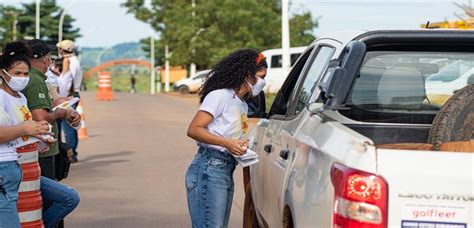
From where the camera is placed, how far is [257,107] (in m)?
7.54

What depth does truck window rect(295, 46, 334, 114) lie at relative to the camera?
6145 mm

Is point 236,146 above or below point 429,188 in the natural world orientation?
below

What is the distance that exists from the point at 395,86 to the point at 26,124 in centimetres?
223

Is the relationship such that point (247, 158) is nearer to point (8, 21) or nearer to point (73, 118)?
point (73, 118)

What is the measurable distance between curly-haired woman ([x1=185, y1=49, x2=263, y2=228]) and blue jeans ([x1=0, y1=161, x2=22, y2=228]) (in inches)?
44.3

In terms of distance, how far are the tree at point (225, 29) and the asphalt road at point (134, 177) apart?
26.4m

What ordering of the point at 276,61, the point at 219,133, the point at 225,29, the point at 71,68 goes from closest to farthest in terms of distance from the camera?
the point at 219,133 < the point at 71,68 < the point at 276,61 < the point at 225,29

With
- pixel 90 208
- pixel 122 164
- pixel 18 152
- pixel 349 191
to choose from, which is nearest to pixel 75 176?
pixel 122 164

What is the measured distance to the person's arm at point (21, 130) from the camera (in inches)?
236

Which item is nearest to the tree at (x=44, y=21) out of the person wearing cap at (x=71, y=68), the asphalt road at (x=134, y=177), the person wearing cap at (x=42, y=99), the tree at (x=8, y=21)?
the tree at (x=8, y=21)

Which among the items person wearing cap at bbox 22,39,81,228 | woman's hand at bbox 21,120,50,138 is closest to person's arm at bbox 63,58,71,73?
person wearing cap at bbox 22,39,81,228

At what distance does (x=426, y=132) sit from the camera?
228 inches

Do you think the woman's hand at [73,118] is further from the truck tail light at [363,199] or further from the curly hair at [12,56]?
the truck tail light at [363,199]

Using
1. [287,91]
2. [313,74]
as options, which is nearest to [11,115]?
[313,74]
